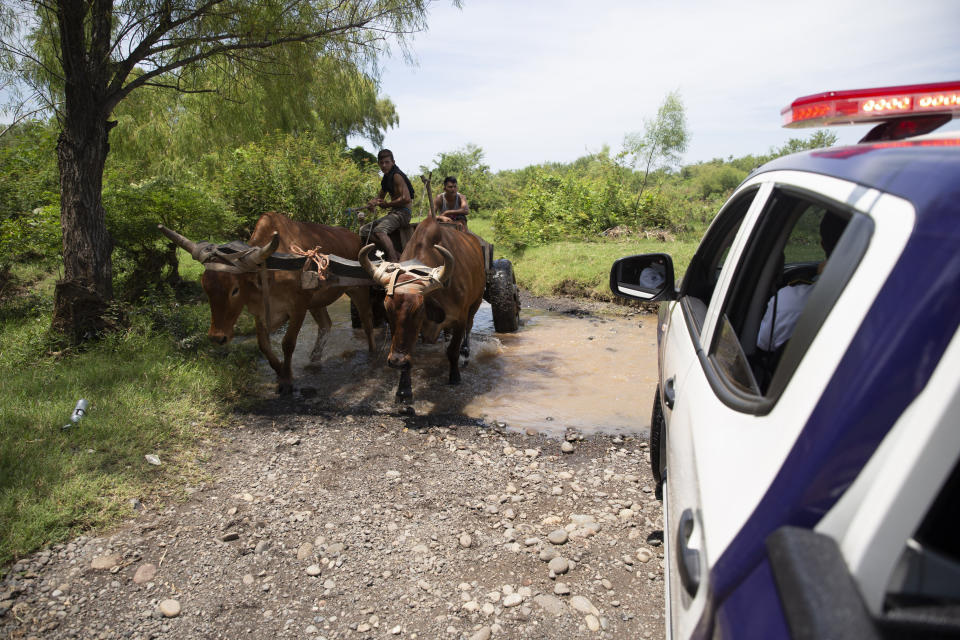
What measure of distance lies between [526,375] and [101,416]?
443 cm

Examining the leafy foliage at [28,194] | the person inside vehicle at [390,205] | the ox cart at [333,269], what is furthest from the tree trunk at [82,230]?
the person inside vehicle at [390,205]

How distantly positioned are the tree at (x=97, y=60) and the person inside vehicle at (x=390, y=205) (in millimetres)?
1715

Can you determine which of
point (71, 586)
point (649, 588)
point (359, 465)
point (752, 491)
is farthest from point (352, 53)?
point (752, 491)

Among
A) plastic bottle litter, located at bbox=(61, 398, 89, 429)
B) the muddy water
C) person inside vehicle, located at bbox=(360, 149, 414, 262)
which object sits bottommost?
the muddy water

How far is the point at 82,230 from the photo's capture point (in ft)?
19.9

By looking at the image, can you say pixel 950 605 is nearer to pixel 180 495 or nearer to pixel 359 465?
pixel 359 465

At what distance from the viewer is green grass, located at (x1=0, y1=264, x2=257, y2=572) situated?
3.53 meters

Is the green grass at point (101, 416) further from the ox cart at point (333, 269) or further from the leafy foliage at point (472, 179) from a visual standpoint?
the leafy foliage at point (472, 179)

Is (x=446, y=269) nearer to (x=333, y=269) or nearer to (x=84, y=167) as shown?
(x=333, y=269)

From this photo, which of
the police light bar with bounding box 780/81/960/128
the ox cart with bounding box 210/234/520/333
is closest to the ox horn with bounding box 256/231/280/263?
the ox cart with bounding box 210/234/520/333

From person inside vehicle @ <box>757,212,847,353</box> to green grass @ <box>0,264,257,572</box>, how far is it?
3938 mm

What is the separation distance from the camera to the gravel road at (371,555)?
279 centimetres

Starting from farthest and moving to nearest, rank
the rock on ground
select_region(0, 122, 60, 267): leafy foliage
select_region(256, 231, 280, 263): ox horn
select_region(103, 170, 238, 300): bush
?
1. select_region(103, 170, 238, 300): bush
2. select_region(0, 122, 60, 267): leafy foliage
3. select_region(256, 231, 280, 263): ox horn
4. the rock on ground

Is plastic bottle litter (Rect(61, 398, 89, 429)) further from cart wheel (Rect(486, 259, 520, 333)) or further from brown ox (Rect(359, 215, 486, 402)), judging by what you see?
cart wheel (Rect(486, 259, 520, 333))
